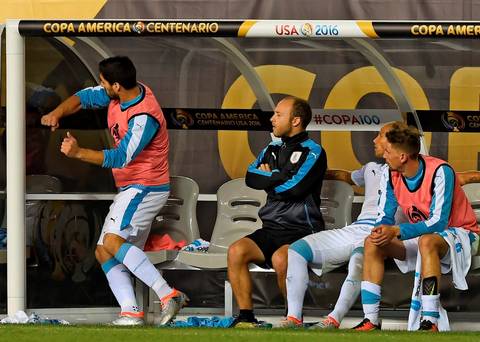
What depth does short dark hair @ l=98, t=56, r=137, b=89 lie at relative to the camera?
33.1ft

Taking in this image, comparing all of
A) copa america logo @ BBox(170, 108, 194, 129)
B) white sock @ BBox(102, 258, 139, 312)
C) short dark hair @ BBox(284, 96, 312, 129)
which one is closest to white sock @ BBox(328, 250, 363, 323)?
short dark hair @ BBox(284, 96, 312, 129)

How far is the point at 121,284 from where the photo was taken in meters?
10.0

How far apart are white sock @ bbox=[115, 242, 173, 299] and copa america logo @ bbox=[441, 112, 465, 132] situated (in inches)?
104

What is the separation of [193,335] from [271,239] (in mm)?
1475

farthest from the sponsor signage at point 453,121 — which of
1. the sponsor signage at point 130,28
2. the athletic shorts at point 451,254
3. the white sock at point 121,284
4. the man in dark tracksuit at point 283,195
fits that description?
the white sock at point 121,284

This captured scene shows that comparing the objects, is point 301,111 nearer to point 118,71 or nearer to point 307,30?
point 307,30

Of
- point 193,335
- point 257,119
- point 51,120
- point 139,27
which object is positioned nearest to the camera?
point 193,335

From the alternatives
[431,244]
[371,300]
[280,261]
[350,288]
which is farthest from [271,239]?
[431,244]

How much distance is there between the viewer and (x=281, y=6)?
1192cm

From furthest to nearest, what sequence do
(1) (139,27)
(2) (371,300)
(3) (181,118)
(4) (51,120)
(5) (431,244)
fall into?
(3) (181,118), (4) (51,120), (1) (139,27), (2) (371,300), (5) (431,244)

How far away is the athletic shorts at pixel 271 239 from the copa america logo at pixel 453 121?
73.2 inches

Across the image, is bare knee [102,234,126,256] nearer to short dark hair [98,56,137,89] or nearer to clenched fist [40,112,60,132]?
clenched fist [40,112,60,132]

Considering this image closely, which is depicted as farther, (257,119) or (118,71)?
(257,119)

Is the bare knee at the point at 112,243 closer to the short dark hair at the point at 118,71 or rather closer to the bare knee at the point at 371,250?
the short dark hair at the point at 118,71
